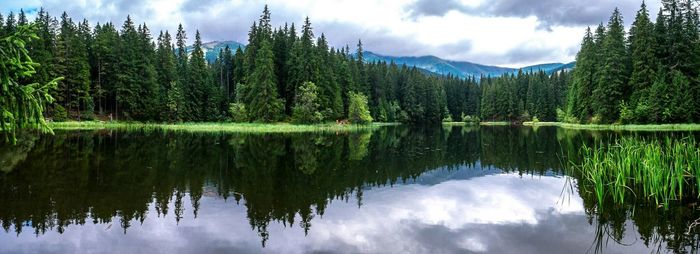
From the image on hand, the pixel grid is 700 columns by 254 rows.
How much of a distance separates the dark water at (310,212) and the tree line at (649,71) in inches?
1834

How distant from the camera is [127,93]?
67.4 metres

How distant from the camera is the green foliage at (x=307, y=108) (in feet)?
204

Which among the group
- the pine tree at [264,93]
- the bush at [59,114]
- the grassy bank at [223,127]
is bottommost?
the grassy bank at [223,127]

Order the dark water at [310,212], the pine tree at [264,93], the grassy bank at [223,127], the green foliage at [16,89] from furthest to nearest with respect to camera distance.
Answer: the pine tree at [264,93] < the grassy bank at [223,127] < the dark water at [310,212] < the green foliage at [16,89]

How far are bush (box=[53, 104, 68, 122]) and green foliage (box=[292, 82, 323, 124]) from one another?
96.5 ft

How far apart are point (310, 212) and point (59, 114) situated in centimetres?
5803

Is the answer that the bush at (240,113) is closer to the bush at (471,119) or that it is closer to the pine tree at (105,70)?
the pine tree at (105,70)

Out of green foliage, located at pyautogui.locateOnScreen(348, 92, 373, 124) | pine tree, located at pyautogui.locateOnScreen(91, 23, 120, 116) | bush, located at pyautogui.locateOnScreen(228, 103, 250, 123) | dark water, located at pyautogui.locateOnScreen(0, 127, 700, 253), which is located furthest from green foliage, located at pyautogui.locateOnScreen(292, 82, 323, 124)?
dark water, located at pyautogui.locateOnScreen(0, 127, 700, 253)

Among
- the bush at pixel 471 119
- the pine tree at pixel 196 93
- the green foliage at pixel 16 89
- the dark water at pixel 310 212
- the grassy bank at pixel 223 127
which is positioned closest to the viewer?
the green foliage at pixel 16 89

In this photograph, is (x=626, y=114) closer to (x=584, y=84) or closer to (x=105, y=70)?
(x=584, y=84)

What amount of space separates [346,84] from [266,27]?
17.6 meters

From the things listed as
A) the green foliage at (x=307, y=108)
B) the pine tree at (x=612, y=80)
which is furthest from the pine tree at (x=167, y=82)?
the pine tree at (x=612, y=80)

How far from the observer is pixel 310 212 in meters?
11.3

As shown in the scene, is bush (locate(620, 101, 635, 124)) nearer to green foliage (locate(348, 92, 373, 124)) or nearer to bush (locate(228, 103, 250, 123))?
green foliage (locate(348, 92, 373, 124))
